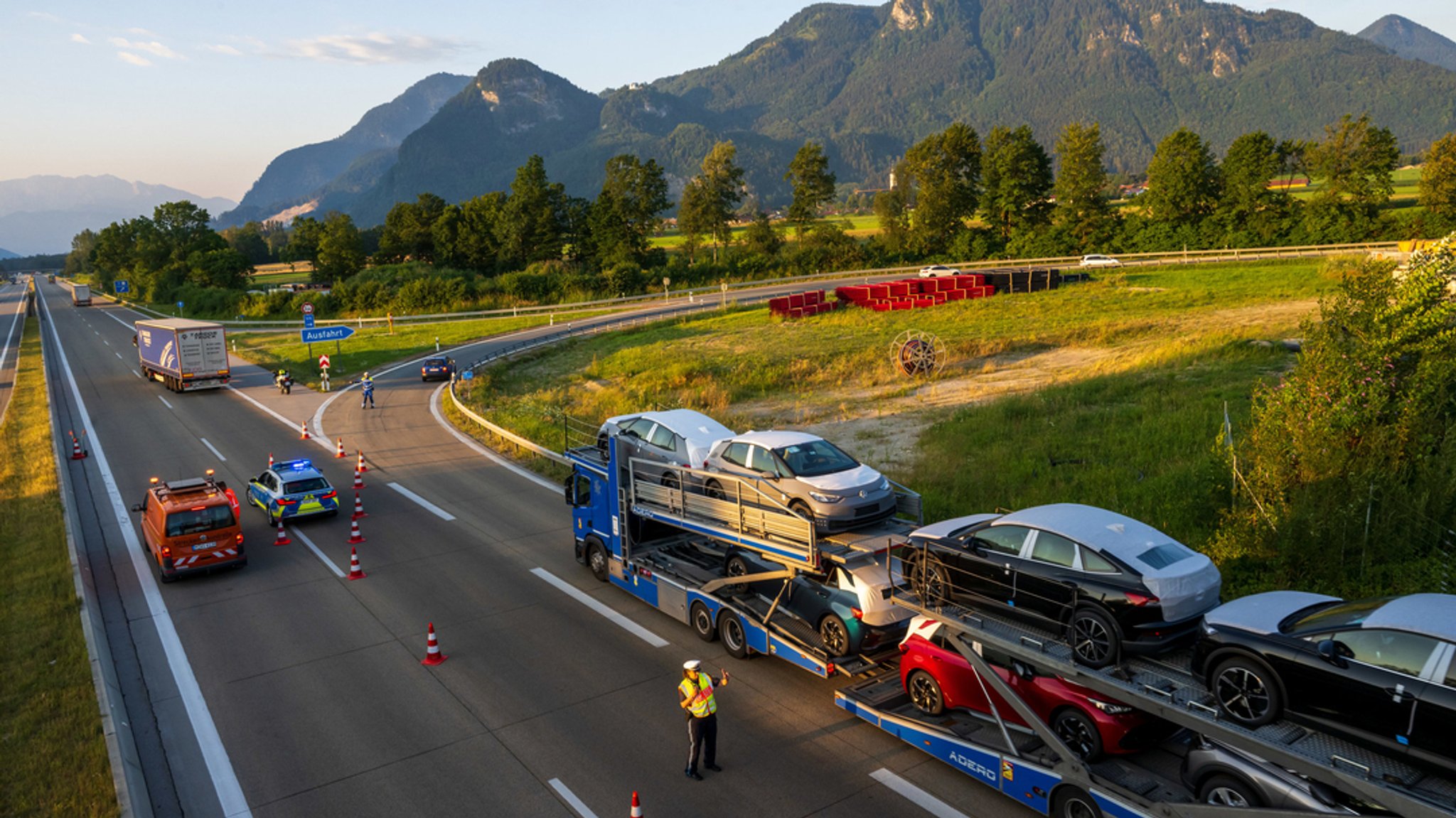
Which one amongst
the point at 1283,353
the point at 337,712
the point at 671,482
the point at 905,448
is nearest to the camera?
the point at 337,712

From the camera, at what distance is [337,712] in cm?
1202

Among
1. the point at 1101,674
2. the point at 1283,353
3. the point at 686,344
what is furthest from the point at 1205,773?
the point at 686,344

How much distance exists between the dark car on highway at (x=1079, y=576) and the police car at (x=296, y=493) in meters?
16.0

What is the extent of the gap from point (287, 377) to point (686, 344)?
20.7 meters

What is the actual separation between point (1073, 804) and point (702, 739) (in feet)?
13.4

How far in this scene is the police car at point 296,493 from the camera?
811 inches

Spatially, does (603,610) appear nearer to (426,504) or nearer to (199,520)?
(199,520)

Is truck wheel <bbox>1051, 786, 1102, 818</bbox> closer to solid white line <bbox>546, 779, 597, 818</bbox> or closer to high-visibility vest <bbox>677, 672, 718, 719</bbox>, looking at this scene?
high-visibility vest <bbox>677, 672, 718, 719</bbox>

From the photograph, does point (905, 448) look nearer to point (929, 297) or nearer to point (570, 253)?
point (929, 297)

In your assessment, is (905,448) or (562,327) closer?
(905,448)

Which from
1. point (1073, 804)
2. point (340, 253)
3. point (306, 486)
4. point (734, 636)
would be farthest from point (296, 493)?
point (340, 253)

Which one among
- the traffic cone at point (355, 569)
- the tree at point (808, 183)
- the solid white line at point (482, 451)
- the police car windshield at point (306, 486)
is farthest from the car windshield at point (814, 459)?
the tree at point (808, 183)

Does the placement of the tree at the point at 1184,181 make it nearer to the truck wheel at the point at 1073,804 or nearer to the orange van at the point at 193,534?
the orange van at the point at 193,534

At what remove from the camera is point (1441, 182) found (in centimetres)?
6769
